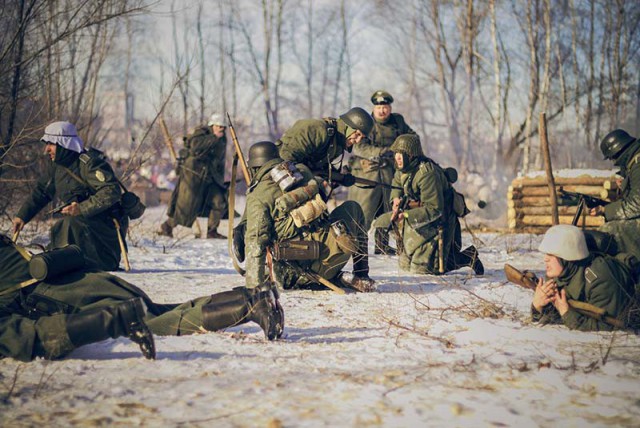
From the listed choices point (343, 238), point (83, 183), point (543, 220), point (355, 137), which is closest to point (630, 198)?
point (355, 137)

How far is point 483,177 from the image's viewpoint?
19.2 metres

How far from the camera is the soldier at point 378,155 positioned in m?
9.98

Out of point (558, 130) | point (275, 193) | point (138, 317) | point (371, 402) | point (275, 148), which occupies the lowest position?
point (371, 402)

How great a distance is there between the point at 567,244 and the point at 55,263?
3.10 meters

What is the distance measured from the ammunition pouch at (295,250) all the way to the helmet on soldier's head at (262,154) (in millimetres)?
729

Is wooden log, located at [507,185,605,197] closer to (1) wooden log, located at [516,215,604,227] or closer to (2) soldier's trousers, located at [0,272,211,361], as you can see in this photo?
(1) wooden log, located at [516,215,604,227]

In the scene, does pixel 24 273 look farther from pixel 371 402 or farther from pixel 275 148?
pixel 275 148

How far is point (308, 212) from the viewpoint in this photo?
5.88 m

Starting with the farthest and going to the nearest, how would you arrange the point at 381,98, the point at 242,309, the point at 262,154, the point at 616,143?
the point at 381,98 < the point at 616,143 < the point at 262,154 < the point at 242,309

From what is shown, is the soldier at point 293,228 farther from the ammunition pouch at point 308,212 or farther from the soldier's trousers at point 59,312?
the soldier's trousers at point 59,312

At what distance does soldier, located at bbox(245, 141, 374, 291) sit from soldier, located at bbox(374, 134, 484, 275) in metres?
1.21

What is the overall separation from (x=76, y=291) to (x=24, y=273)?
317mm

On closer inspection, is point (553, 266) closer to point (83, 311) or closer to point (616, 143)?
point (616, 143)

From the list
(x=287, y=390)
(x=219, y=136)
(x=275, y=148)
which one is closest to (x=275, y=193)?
(x=275, y=148)
